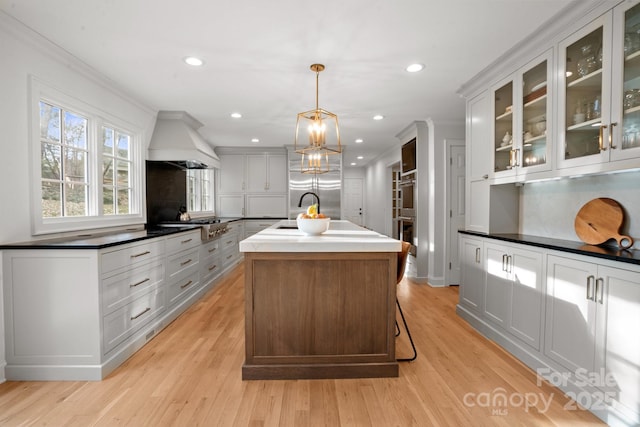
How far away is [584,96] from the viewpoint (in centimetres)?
201

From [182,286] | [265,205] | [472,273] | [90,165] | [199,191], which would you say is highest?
[90,165]

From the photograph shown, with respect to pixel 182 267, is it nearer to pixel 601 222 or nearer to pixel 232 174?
pixel 232 174

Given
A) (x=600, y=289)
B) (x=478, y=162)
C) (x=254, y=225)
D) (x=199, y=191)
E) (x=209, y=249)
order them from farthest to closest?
(x=254, y=225), (x=199, y=191), (x=209, y=249), (x=478, y=162), (x=600, y=289)

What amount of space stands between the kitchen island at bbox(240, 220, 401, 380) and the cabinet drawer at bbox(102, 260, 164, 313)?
3.27 feet

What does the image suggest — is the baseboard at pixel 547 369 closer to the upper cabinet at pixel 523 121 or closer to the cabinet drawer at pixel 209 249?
the upper cabinet at pixel 523 121

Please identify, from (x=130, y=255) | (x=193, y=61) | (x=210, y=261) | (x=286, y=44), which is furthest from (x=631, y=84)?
(x=210, y=261)

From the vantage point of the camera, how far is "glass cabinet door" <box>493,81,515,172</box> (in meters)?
2.71

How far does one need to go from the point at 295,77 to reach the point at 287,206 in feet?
12.3

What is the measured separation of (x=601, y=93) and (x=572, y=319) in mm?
1354

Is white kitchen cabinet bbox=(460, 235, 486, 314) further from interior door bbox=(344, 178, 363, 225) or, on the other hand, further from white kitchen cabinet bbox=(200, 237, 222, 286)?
interior door bbox=(344, 178, 363, 225)

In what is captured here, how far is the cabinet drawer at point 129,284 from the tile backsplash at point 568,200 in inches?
132

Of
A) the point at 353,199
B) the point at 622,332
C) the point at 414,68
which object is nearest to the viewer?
the point at 622,332

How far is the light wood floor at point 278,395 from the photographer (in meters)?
1.70

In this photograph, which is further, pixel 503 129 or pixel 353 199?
pixel 353 199
